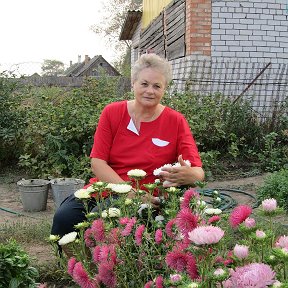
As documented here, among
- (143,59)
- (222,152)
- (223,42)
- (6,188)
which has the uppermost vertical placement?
(223,42)

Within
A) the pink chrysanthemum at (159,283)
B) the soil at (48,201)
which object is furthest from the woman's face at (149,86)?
the pink chrysanthemum at (159,283)

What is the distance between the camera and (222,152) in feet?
25.4

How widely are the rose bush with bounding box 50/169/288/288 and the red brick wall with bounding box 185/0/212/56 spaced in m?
7.34

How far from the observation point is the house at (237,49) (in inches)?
355

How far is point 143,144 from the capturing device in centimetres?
296

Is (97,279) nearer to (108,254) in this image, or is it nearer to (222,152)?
(108,254)

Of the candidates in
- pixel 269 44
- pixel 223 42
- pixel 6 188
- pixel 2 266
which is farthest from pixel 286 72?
pixel 2 266

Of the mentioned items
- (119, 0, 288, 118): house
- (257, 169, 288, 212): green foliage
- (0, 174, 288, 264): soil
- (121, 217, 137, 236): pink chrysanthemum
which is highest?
(119, 0, 288, 118): house

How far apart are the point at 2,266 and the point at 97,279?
54 centimetres

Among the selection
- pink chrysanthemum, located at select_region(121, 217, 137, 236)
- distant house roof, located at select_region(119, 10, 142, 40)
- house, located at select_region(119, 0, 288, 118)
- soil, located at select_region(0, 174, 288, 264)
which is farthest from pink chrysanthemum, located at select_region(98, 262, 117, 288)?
distant house roof, located at select_region(119, 10, 142, 40)

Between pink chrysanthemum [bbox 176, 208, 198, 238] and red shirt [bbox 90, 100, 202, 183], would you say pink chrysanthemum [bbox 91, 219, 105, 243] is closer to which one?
pink chrysanthemum [bbox 176, 208, 198, 238]

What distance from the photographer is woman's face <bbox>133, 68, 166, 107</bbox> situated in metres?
2.96

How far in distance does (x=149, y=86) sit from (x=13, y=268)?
4.32ft

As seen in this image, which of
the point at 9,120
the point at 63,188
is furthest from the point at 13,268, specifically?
the point at 9,120
